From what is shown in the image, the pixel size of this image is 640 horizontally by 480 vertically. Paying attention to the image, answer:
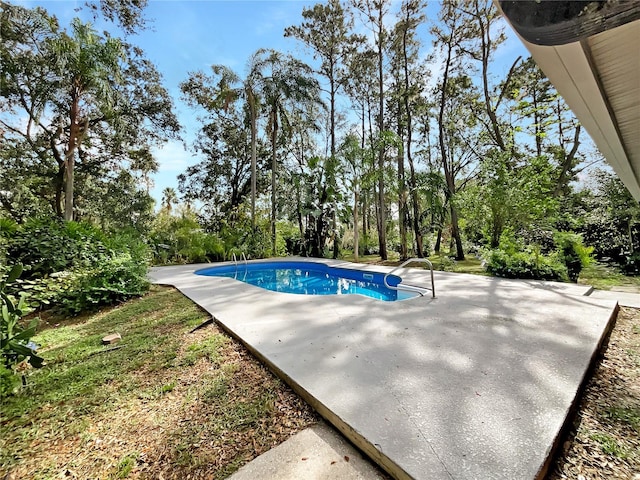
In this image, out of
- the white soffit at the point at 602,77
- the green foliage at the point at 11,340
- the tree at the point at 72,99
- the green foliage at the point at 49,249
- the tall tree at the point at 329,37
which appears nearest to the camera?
the white soffit at the point at 602,77

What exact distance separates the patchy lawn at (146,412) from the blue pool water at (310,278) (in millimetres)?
3741

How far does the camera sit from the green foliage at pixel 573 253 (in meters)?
5.23

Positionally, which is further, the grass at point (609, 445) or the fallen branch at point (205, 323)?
the fallen branch at point (205, 323)

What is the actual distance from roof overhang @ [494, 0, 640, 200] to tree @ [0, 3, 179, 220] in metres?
9.93

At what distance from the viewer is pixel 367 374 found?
200cm

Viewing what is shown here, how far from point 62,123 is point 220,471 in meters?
14.1

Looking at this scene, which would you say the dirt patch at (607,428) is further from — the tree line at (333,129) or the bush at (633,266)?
the bush at (633,266)

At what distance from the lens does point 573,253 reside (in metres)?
5.32

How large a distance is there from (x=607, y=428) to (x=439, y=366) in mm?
919

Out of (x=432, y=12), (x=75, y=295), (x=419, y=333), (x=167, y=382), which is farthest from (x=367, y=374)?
(x=432, y=12)

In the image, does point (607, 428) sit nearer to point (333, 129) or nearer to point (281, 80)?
point (333, 129)

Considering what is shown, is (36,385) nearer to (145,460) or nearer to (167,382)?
(167,382)

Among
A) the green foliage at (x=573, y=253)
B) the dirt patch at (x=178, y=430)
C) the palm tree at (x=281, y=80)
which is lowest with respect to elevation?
the dirt patch at (x=178, y=430)

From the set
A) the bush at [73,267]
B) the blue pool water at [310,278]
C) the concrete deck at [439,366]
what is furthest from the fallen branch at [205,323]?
the blue pool water at [310,278]
